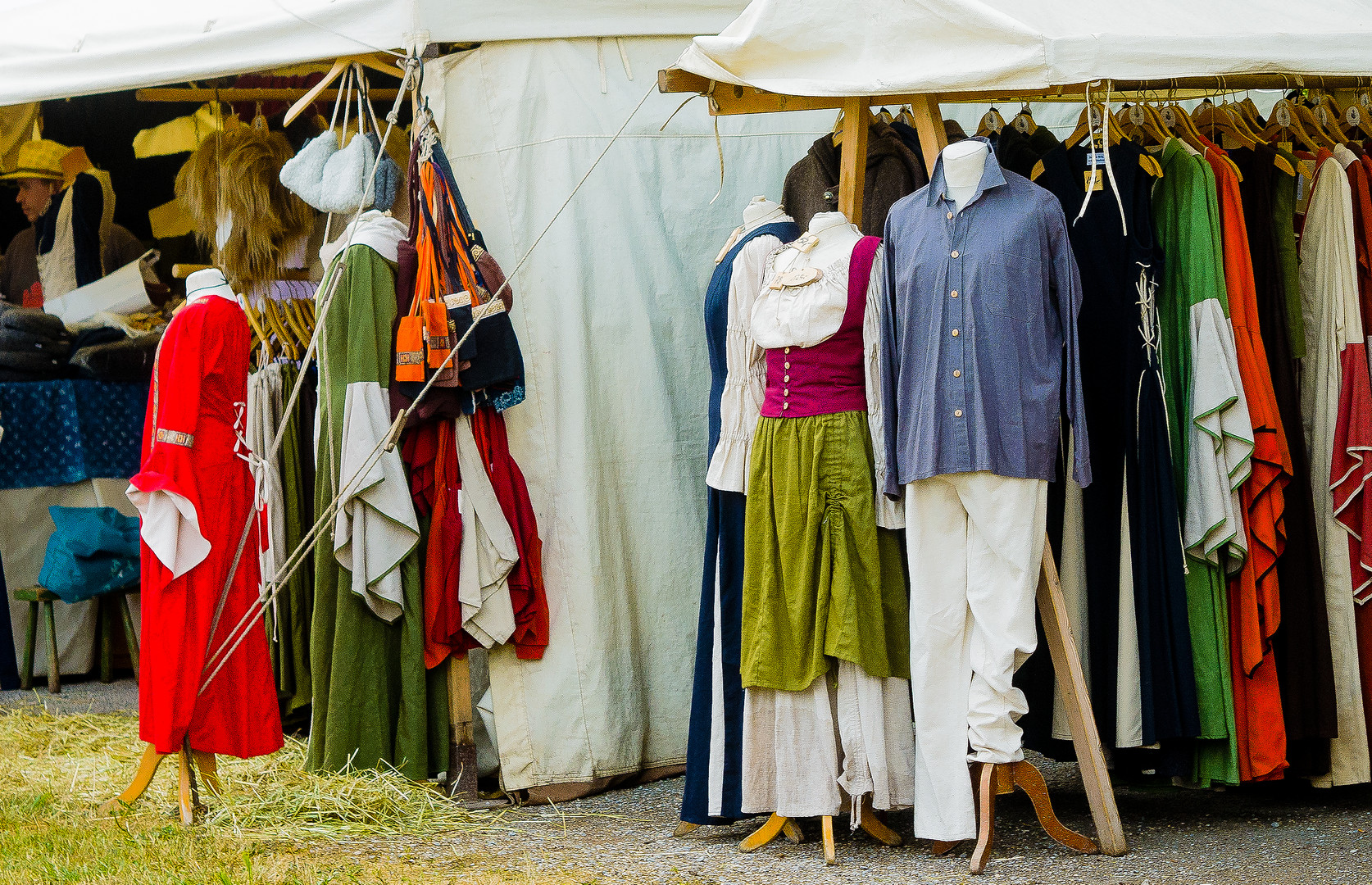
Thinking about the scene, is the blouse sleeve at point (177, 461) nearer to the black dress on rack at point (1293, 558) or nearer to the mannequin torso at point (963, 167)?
the mannequin torso at point (963, 167)

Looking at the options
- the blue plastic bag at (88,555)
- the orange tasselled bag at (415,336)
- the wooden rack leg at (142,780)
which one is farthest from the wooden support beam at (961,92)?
the blue plastic bag at (88,555)

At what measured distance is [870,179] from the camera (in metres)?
4.05

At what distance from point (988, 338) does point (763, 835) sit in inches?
53.2

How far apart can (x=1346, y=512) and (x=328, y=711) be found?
2797 millimetres

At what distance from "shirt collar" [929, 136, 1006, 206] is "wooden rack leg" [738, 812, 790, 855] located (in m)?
1.55

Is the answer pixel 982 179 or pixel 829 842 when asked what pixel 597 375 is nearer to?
pixel 982 179

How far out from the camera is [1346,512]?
12.1ft

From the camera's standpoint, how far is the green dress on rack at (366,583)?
4070 mm

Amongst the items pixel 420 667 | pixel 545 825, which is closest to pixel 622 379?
pixel 420 667

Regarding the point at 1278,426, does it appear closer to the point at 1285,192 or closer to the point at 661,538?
the point at 1285,192

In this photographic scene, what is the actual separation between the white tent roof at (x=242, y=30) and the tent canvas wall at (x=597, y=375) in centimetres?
10

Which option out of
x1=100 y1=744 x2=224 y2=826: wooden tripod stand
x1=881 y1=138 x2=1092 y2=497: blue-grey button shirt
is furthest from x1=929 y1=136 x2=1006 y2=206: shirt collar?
x1=100 y1=744 x2=224 y2=826: wooden tripod stand

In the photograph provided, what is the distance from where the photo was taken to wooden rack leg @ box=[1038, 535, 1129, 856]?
3361 mm

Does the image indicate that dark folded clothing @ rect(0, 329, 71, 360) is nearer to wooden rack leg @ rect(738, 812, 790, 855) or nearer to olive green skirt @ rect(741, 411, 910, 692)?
olive green skirt @ rect(741, 411, 910, 692)
